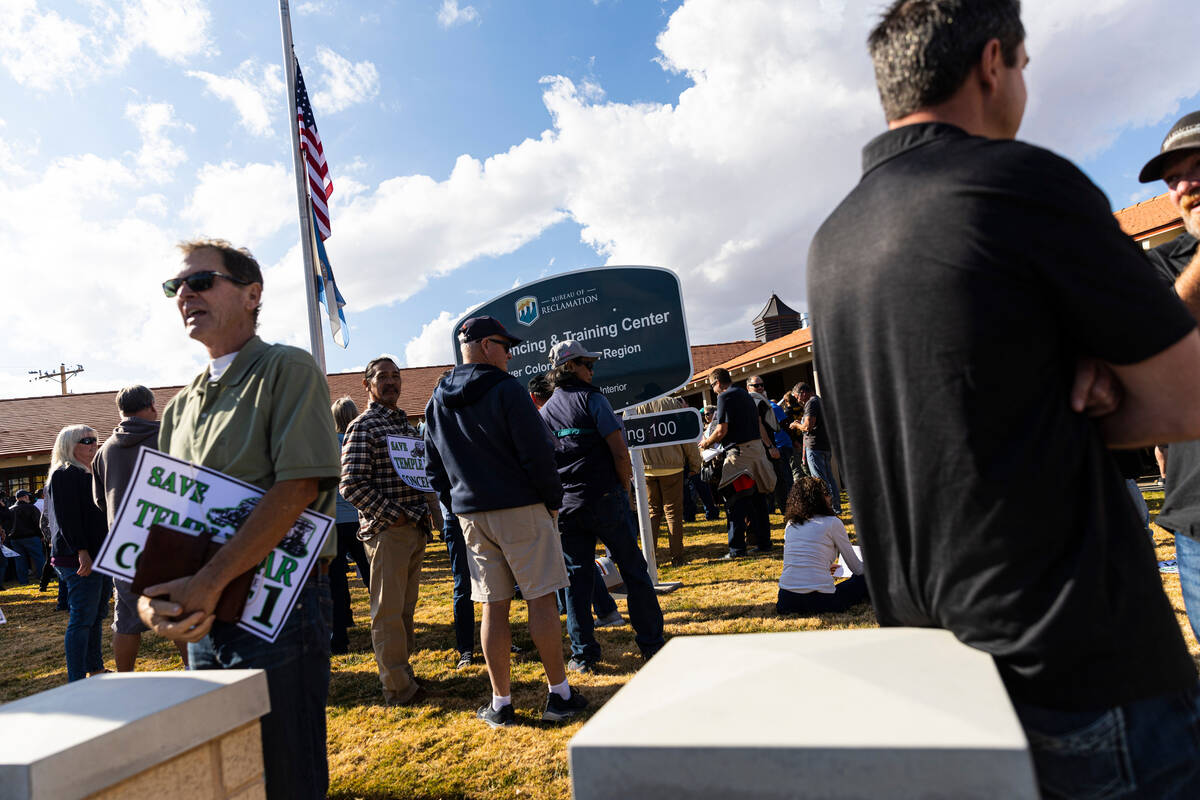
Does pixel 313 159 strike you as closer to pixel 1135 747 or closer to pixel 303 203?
pixel 303 203

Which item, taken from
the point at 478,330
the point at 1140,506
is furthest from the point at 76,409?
Answer: the point at 1140,506

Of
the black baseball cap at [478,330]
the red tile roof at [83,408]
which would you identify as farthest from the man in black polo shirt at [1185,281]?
the red tile roof at [83,408]

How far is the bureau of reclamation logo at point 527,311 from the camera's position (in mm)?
7547

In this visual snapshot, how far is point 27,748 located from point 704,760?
1375mm

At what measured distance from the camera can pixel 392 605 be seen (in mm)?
4547

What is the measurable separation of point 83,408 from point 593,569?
30.6 meters

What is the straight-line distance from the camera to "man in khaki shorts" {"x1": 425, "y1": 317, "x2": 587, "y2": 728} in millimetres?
3855

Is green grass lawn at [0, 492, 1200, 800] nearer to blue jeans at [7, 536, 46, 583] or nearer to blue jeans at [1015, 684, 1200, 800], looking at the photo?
blue jeans at [1015, 684, 1200, 800]

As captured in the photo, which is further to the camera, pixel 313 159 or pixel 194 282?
pixel 313 159

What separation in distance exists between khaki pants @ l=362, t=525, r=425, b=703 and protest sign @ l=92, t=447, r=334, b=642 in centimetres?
270

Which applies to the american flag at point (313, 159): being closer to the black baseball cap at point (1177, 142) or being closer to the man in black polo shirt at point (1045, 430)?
the black baseball cap at point (1177, 142)

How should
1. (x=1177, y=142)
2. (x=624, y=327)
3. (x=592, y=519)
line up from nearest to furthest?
1. (x=1177, y=142)
2. (x=592, y=519)
3. (x=624, y=327)

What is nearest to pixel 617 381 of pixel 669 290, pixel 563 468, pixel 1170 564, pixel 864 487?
Result: pixel 669 290

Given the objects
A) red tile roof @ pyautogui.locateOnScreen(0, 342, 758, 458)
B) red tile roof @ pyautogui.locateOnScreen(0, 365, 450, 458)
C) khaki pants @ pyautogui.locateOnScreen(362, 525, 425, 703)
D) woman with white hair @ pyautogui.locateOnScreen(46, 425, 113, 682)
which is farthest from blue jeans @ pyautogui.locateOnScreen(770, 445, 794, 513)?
red tile roof @ pyautogui.locateOnScreen(0, 365, 450, 458)
